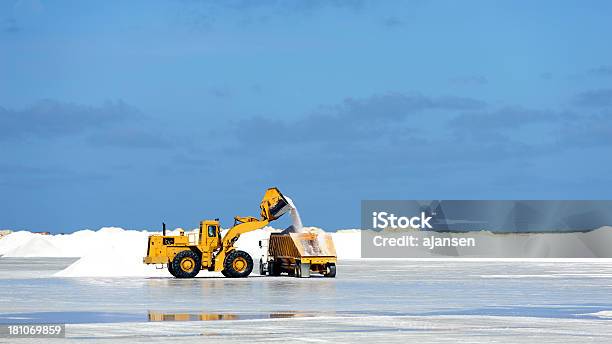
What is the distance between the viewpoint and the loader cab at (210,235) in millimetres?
55312

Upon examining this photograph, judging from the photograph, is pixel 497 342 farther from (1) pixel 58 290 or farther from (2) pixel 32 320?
(1) pixel 58 290

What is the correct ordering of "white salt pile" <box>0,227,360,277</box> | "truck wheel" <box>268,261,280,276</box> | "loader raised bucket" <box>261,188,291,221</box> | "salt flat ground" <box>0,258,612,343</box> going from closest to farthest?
"salt flat ground" <box>0,258,612,343</box>
"loader raised bucket" <box>261,188,291,221</box>
"truck wheel" <box>268,261,280,276</box>
"white salt pile" <box>0,227,360,277</box>

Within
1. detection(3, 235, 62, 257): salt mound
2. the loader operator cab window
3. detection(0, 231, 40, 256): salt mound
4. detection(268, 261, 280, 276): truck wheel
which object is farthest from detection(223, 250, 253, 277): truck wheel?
detection(0, 231, 40, 256): salt mound

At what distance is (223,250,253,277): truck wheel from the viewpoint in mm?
55188

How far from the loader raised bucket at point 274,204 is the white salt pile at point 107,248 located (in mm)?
5840

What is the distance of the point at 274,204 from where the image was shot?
2232 inches

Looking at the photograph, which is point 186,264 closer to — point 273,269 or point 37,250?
point 273,269

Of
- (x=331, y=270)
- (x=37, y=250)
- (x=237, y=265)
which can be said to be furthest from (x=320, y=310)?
(x=37, y=250)

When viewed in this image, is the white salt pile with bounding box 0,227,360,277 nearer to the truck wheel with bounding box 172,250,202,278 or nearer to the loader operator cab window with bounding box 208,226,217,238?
the truck wheel with bounding box 172,250,202,278

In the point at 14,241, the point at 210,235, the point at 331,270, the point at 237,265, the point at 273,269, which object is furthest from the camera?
the point at 14,241

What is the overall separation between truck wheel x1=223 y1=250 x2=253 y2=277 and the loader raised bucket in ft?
8.91

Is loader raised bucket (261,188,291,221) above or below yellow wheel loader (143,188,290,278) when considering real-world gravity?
above

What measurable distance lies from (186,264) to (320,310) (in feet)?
83.3

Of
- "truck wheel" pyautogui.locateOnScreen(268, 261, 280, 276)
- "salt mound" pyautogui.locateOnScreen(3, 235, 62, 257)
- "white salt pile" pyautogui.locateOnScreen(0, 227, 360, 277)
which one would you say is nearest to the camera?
"truck wheel" pyautogui.locateOnScreen(268, 261, 280, 276)
